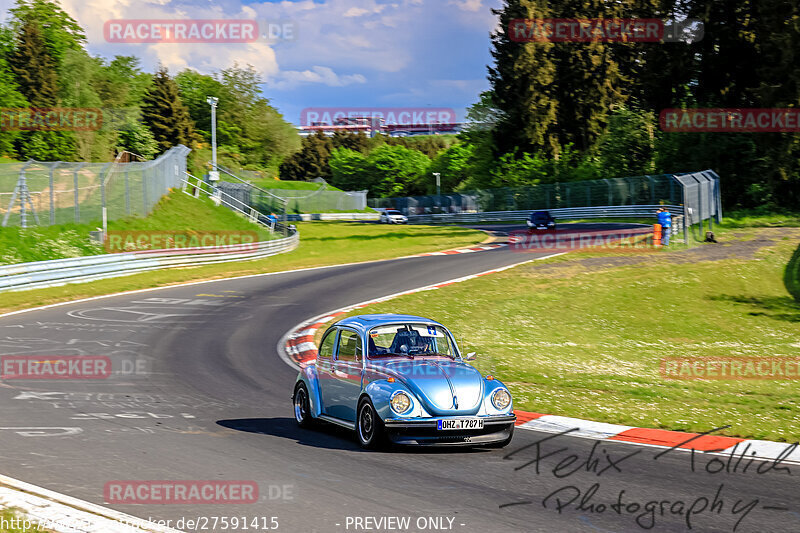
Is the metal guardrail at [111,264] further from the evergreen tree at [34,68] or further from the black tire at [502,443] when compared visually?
the evergreen tree at [34,68]

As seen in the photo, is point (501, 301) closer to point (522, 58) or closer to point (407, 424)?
point (407, 424)

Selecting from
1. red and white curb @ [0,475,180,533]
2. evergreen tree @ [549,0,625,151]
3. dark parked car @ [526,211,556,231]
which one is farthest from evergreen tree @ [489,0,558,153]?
red and white curb @ [0,475,180,533]

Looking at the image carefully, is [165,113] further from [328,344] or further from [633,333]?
[328,344]

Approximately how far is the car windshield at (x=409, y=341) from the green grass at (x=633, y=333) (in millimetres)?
2369

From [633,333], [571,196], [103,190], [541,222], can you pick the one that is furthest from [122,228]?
[571,196]

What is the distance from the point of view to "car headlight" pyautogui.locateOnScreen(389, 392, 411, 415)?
8.80 m

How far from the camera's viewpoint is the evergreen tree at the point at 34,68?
84.9 m

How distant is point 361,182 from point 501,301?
407 feet

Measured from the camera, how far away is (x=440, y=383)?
915cm

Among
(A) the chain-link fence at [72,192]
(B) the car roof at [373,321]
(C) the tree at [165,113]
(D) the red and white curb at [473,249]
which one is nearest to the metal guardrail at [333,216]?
(C) the tree at [165,113]

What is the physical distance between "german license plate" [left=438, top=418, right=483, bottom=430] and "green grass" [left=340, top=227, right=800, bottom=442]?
9.55 feet

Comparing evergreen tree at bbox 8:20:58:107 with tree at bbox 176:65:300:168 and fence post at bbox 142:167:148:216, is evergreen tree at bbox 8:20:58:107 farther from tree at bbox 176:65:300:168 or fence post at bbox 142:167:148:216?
fence post at bbox 142:167:148:216

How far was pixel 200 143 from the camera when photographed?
9969 cm

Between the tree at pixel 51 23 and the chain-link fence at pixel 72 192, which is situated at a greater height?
the tree at pixel 51 23
